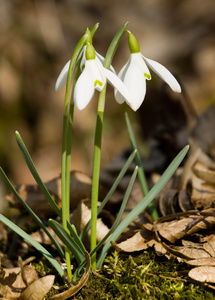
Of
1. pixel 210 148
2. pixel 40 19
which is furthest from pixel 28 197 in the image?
pixel 40 19

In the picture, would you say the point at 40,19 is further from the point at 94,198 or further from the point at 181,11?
the point at 94,198

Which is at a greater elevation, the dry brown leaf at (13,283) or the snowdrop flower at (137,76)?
the snowdrop flower at (137,76)

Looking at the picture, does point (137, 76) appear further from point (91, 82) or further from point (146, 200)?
point (146, 200)

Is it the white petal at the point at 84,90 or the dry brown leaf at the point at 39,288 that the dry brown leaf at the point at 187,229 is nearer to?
the dry brown leaf at the point at 39,288

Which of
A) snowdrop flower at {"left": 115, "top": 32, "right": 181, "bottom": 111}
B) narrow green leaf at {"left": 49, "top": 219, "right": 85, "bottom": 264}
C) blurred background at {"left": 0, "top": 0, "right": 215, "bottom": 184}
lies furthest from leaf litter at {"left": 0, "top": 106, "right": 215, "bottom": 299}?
blurred background at {"left": 0, "top": 0, "right": 215, "bottom": 184}

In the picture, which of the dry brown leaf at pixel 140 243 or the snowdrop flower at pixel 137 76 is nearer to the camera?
the snowdrop flower at pixel 137 76

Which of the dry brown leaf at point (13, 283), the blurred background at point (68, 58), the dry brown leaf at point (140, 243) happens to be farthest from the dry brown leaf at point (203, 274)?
the blurred background at point (68, 58)

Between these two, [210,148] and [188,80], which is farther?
[188,80]

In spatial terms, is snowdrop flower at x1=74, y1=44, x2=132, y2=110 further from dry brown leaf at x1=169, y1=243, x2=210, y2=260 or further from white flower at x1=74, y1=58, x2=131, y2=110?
dry brown leaf at x1=169, y1=243, x2=210, y2=260
